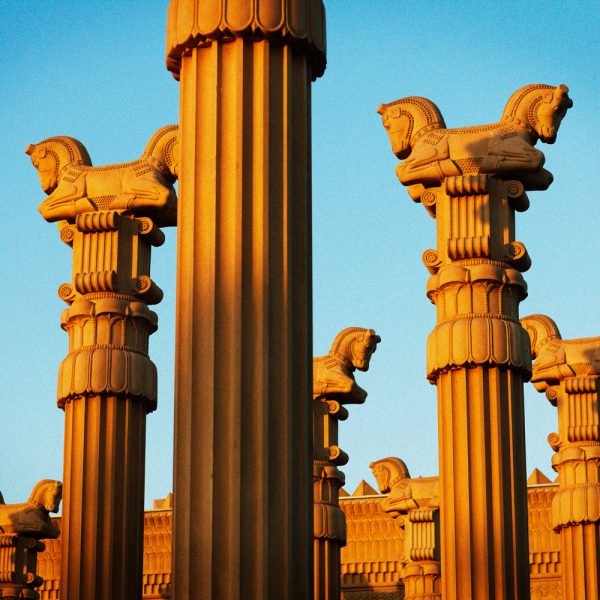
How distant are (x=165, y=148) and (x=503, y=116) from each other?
4712 mm

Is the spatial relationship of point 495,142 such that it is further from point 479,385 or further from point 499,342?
point 479,385

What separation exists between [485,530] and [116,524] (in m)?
4.65

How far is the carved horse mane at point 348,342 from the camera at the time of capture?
30281 millimetres

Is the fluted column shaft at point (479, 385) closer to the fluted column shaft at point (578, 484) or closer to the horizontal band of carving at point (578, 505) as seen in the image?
the fluted column shaft at point (578, 484)

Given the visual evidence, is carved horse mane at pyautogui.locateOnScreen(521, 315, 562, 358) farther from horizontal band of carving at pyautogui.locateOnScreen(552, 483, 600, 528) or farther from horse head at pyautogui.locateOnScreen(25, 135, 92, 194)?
horse head at pyautogui.locateOnScreen(25, 135, 92, 194)

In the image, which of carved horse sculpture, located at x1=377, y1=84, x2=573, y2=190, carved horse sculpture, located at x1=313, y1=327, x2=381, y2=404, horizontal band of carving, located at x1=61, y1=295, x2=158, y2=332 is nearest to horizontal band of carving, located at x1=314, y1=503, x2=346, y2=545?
carved horse sculpture, located at x1=313, y1=327, x2=381, y2=404

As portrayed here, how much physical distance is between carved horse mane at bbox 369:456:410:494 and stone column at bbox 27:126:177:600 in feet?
36.1

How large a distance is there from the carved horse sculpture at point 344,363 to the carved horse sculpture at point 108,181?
7455 millimetres

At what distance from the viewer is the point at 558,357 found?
1171 inches

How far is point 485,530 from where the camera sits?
20.8m

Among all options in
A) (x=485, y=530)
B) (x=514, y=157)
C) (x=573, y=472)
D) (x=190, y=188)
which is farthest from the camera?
(x=573, y=472)

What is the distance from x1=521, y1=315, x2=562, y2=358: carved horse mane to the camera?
30141 mm

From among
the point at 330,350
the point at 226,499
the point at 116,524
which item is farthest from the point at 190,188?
Answer: the point at 330,350

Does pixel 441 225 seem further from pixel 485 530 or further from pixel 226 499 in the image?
pixel 226 499
